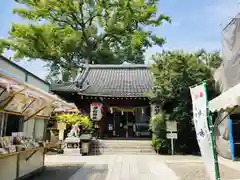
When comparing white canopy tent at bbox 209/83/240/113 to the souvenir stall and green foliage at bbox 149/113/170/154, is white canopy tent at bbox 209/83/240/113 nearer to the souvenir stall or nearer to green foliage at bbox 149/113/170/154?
the souvenir stall

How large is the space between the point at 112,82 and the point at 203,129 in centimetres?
1121

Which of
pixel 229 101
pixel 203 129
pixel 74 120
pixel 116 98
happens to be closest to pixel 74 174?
pixel 203 129

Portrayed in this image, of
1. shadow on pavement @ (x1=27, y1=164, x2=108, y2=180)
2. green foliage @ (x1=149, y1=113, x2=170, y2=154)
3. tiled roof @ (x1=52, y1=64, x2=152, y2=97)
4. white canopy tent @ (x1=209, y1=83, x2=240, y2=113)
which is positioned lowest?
shadow on pavement @ (x1=27, y1=164, x2=108, y2=180)

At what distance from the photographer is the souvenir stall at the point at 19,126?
3.96m

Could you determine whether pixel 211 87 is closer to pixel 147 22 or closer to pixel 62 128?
pixel 62 128

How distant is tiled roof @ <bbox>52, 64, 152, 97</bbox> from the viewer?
41.4ft

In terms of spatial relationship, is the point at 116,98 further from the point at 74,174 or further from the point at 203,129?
the point at 203,129

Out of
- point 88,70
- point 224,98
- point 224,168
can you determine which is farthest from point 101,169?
point 88,70

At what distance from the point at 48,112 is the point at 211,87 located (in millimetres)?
8080

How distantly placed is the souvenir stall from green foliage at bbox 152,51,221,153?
19.9 ft

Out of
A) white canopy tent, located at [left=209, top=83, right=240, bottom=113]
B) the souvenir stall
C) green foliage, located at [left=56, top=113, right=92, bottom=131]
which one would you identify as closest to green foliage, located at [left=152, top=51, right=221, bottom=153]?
green foliage, located at [left=56, top=113, right=92, bottom=131]

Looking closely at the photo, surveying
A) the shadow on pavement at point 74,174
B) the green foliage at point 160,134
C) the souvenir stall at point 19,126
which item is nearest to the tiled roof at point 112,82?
the green foliage at point 160,134

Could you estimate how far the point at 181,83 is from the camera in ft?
32.9

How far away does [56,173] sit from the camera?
5.95 m
